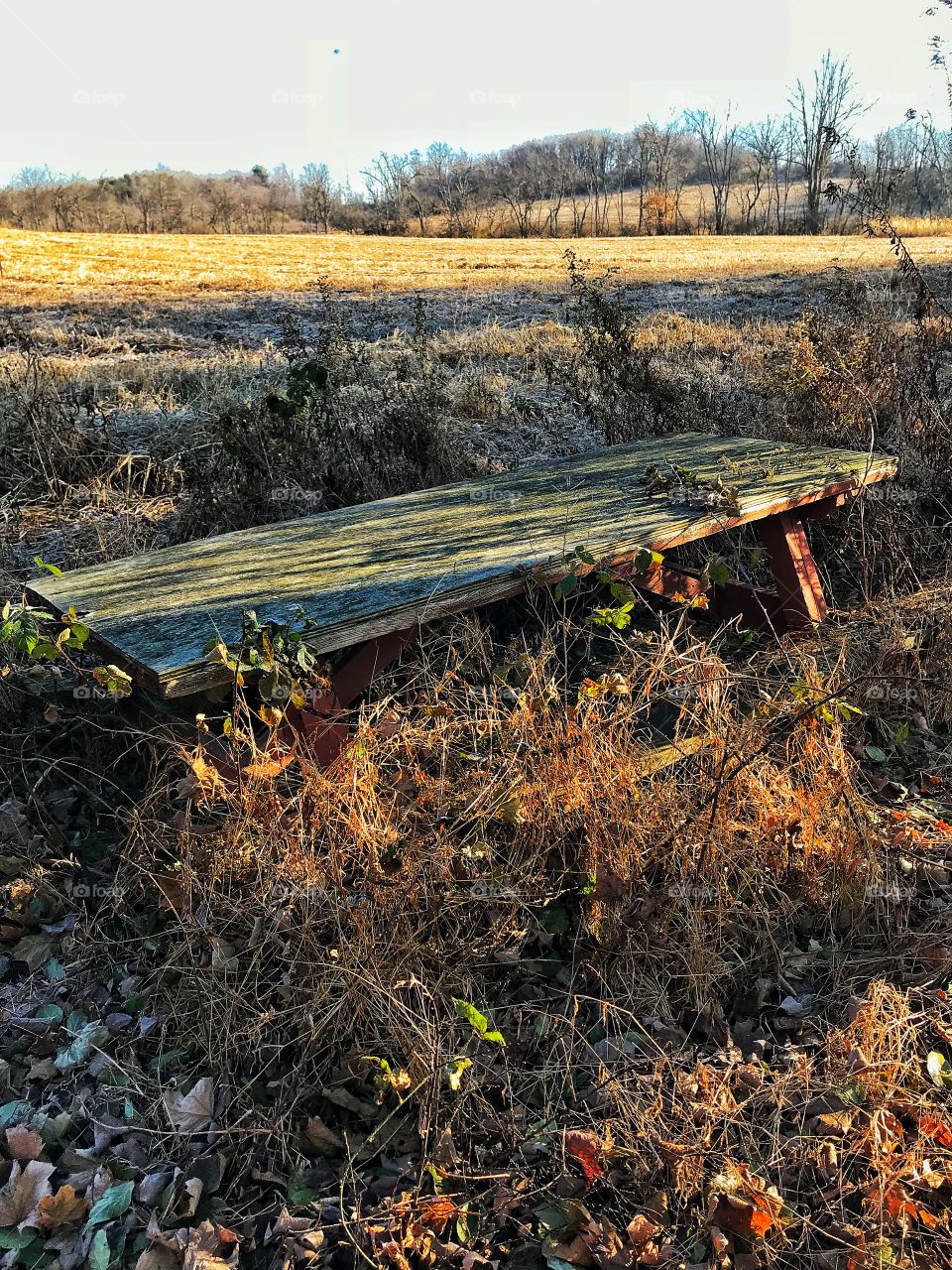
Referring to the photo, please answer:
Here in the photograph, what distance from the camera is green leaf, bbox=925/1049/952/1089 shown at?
222 centimetres

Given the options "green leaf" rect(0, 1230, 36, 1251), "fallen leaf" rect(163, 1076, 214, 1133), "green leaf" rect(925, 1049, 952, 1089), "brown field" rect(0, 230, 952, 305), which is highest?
"brown field" rect(0, 230, 952, 305)

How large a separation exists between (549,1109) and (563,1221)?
0.87 ft

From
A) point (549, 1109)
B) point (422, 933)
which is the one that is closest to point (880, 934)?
point (549, 1109)

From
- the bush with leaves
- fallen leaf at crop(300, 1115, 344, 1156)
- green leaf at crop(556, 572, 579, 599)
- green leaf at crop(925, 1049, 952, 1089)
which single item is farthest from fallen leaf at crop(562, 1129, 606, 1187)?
the bush with leaves

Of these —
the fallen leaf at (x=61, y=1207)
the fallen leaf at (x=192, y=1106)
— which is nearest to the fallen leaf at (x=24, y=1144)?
the fallen leaf at (x=61, y=1207)

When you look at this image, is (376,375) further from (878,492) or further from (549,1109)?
(549,1109)

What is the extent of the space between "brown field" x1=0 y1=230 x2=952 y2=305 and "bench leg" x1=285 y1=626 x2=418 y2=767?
1239cm

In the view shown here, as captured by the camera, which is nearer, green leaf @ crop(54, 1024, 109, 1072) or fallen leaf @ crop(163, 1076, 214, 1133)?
fallen leaf @ crop(163, 1076, 214, 1133)

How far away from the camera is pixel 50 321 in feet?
36.5

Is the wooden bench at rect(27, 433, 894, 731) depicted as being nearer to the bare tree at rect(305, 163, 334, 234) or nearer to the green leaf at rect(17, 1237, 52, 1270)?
the green leaf at rect(17, 1237, 52, 1270)

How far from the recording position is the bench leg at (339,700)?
2.83m

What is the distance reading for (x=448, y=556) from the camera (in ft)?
10.7

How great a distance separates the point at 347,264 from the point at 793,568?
65.2ft

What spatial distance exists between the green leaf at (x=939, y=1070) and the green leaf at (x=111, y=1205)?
1.88 metres
